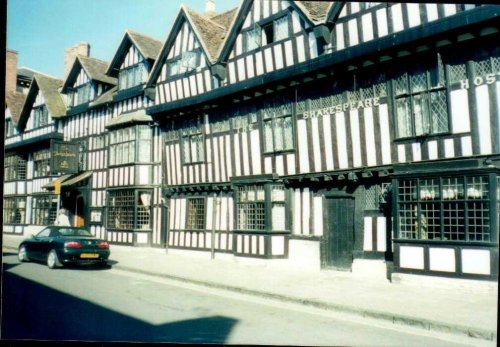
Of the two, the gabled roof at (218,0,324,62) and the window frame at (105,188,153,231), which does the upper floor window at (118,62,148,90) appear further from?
the gabled roof at (218,0,324,62)

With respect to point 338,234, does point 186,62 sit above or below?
above

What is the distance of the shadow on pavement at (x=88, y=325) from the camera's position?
A: 19.3 feet

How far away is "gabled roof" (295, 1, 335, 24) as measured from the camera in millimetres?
12555

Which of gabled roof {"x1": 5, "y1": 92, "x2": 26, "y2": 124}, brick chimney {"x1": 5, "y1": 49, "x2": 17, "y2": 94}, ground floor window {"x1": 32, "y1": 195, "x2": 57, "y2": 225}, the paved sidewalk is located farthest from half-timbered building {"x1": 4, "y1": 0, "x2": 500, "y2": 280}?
brick chimney {"x1": 5, "y1": 49, "x2": 17, "y2": 94}

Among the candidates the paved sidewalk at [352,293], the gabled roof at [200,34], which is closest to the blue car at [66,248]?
the paved sidewalk at [352,293]

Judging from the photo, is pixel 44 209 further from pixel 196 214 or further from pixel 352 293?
pixel 352 293

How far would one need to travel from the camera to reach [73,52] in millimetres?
26156

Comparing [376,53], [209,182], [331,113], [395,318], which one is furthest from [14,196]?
[395,318]

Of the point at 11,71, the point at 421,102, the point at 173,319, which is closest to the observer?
the point at 173,319

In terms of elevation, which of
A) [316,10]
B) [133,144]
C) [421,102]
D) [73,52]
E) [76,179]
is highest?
[73,52]

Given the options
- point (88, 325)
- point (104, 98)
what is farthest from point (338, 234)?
point (104, 98)

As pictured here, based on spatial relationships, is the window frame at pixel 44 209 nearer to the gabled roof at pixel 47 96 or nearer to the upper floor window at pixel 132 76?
the gabled roof at pixel 47 96

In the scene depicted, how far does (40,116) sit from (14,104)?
4514 millimetres

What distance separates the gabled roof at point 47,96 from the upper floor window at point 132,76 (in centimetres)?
592
